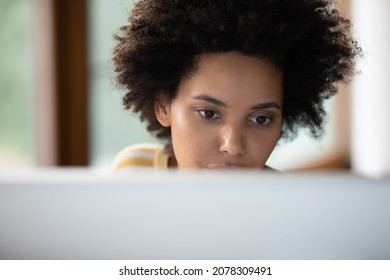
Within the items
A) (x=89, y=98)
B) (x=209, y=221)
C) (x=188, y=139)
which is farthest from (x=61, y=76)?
(x=209, y=221)

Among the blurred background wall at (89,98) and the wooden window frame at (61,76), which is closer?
the blurred background wall at (89,98)

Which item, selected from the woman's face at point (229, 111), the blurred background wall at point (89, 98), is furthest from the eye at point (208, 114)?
the blurred background wall at point (89, 98)

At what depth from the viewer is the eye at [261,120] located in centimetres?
77

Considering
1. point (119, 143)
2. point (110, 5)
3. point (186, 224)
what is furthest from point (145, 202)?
point (110, 5)

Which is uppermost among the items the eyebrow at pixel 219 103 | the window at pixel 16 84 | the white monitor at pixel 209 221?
the window at pixel 16 84

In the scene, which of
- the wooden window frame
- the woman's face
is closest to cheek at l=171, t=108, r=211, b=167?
the woman's face

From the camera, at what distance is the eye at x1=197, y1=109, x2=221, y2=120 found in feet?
2.54

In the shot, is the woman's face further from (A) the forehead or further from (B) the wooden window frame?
(B) the wooden window frame

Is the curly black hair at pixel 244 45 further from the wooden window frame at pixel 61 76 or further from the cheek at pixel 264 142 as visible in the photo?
the wooden window frame at pixel 61 76

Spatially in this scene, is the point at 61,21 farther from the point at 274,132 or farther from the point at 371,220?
the point at 371,220

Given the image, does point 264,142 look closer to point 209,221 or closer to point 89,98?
point 209,221

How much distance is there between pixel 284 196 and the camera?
770 mm

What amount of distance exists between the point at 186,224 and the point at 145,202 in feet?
0.24
